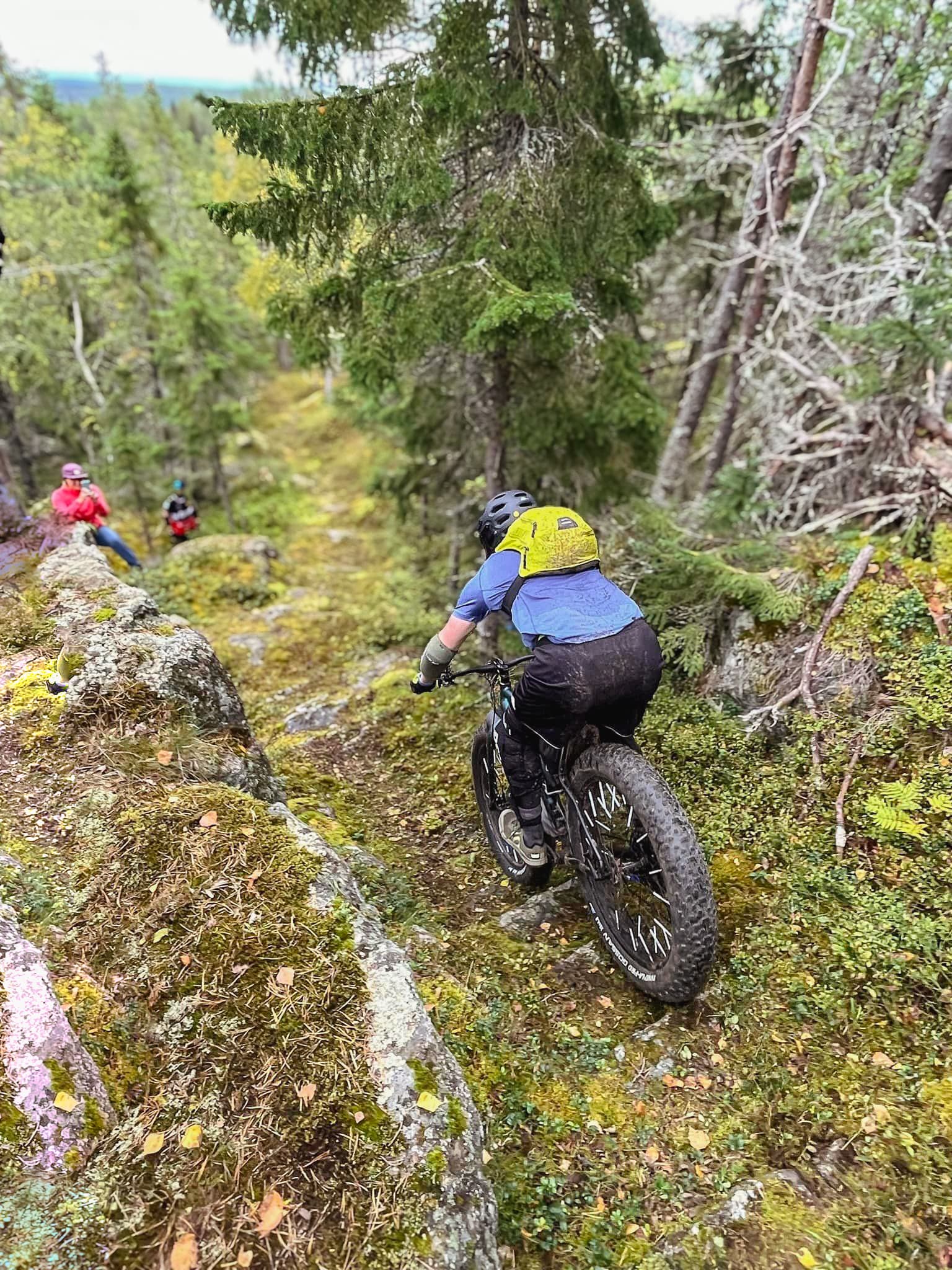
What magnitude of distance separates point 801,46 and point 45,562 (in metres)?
10.2

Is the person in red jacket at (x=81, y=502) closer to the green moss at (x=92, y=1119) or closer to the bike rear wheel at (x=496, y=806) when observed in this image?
the bike rear wheel at (x=496, y=806)

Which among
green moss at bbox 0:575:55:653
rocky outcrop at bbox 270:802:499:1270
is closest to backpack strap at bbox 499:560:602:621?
rocky outcrop at bbox 270:802:499:1270

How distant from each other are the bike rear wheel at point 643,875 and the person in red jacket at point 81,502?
28.7ft

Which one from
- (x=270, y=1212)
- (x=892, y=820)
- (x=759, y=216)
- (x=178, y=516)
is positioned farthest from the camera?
(x=178, y=516)

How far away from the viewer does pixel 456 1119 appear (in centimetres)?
285

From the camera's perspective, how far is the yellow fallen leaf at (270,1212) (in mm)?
2424

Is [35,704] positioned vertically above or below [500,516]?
below

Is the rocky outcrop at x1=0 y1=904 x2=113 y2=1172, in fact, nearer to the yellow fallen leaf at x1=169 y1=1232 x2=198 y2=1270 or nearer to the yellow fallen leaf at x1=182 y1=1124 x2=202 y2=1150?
the yellow fallen leaf at x1=182 y1=1124 x2=202 y2=1150

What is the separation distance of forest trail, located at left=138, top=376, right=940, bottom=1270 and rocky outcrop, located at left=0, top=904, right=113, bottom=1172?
5.56 feet

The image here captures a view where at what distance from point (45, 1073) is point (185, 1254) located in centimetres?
88

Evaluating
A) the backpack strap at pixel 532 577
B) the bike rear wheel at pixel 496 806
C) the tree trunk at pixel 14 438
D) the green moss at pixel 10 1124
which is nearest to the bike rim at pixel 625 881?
the bike rear wheel at pixel 496 806

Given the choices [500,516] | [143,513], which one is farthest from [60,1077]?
[143,513]

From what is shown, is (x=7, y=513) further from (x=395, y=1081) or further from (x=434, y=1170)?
(x=434, y=1170)

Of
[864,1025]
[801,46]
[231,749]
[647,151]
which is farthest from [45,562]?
[801,46]
